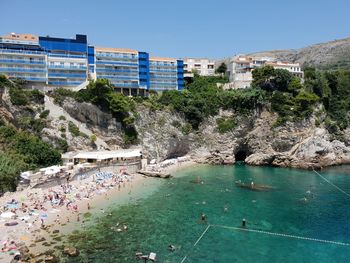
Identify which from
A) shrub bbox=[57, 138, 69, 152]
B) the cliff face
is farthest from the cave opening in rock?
shrub bbox=[57, 138, 69, 152]

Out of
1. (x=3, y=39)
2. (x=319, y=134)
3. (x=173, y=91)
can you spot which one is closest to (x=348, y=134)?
(x=319, y=134)

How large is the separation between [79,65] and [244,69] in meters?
39.3

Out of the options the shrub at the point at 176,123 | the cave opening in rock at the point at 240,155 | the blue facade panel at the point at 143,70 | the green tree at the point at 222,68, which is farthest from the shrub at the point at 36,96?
the green tree at the point at 222,68

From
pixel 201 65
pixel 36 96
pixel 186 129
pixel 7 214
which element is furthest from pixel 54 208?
pixel 201 65

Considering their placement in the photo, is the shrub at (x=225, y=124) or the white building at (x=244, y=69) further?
the white building at (x=244, y=69)

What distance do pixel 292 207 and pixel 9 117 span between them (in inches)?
1578

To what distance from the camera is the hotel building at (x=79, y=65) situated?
56.8 metres

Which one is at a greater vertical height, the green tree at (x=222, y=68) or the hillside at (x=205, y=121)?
the green tree at (x=222, y=68)

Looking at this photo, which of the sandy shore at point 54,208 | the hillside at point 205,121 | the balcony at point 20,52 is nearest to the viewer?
the sandy shore at point 54,208

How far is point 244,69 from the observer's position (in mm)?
81938

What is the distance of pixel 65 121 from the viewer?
177ft

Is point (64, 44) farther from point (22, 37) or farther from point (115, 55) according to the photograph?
point (115, 55)

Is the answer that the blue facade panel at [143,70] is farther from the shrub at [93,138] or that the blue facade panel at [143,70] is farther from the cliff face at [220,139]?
the shrub at [93,138]

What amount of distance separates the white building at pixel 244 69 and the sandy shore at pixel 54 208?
37.5 meters
